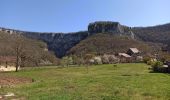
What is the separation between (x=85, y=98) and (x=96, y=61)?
99716 mm

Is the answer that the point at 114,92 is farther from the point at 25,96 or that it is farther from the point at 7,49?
the point at 7,49

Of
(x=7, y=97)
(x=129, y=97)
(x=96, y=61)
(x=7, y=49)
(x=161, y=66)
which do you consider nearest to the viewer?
(x=129, y=97)

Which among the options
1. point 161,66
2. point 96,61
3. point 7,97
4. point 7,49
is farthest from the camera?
point 7,49

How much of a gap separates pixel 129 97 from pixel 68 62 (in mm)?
107563

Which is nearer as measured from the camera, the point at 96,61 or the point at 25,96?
the point at 25,96

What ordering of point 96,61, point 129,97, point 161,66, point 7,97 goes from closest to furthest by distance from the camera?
point 129,97
point 7,97
point 161,66
point 96,61

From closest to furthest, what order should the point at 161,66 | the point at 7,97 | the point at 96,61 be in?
the point at 7,97 → the point at 161,66 → the point at 96,61

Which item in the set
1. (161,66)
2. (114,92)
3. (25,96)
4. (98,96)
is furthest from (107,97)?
(161,66)

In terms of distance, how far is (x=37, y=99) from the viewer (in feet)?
102

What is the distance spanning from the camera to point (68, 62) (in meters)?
138

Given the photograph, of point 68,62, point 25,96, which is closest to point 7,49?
point 68,62

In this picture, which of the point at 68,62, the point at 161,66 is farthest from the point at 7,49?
the point at 161,66

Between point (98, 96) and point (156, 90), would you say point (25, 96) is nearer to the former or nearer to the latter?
point (98, 96)

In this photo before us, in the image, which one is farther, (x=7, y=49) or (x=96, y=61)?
(x=7, y=49)
